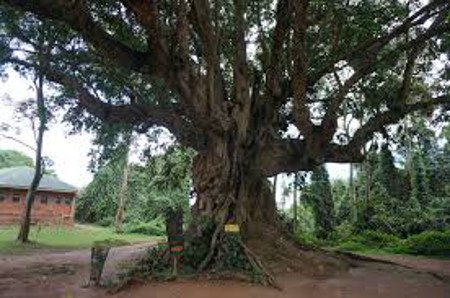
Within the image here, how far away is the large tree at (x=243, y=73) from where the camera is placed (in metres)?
11.4

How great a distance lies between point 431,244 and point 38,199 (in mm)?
26041

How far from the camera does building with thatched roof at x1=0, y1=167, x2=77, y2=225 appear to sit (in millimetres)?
32938

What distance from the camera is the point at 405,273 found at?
12.6 m

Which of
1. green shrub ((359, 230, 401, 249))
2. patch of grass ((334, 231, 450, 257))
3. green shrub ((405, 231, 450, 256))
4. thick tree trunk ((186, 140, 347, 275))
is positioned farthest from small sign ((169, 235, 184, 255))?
green shrub ((359, 230, 401, 249))

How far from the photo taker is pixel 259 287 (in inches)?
405

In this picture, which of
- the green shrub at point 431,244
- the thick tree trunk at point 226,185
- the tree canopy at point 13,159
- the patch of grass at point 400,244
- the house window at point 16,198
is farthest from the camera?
the tree canopy at point 13,159

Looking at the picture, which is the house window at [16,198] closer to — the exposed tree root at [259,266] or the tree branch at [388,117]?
the tree branch at [388,117]

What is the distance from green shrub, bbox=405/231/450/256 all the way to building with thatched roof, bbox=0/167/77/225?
23.8 metres

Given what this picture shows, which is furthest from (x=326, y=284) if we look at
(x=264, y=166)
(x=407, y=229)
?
(x=407, y=229)

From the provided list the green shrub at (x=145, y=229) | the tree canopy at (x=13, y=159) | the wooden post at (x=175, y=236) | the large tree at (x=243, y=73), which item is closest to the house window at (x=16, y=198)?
the green shrub at (x=145, y=229)

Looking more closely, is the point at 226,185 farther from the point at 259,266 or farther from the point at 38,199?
the point at 38,199

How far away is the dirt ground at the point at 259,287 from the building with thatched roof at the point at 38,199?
20.9 m

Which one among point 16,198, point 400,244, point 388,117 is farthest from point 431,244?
point 16,198

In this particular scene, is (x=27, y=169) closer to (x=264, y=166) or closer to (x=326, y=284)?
(x=264, y=166)
